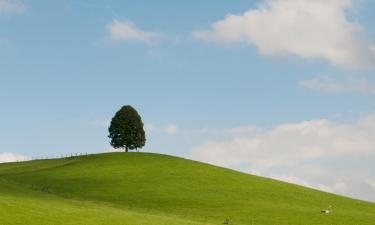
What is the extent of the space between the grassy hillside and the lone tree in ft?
25.2

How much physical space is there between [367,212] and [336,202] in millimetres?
6083

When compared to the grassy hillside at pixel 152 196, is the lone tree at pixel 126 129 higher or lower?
higher

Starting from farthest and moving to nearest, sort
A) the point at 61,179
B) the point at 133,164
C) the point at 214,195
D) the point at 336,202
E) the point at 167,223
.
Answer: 1. the point at 133,164
2. the point at 61,179
3. the point at 336,202
4. the point at 214,195
5. the point at 167,223

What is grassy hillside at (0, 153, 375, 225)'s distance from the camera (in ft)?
179

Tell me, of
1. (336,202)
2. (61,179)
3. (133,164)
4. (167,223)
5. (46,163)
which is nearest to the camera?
(167,223)

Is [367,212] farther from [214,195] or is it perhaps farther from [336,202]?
[214,195]

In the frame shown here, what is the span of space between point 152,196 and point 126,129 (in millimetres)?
44156

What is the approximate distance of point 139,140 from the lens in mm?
121125

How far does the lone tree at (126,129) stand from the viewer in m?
120

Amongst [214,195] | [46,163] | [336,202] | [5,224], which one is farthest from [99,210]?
[46,163]

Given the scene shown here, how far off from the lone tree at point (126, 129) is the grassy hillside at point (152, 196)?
7.68 m

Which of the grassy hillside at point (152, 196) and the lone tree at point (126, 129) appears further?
the lone tree at point (126, 129)

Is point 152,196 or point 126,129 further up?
point 126,129

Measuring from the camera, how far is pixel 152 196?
254 ft
